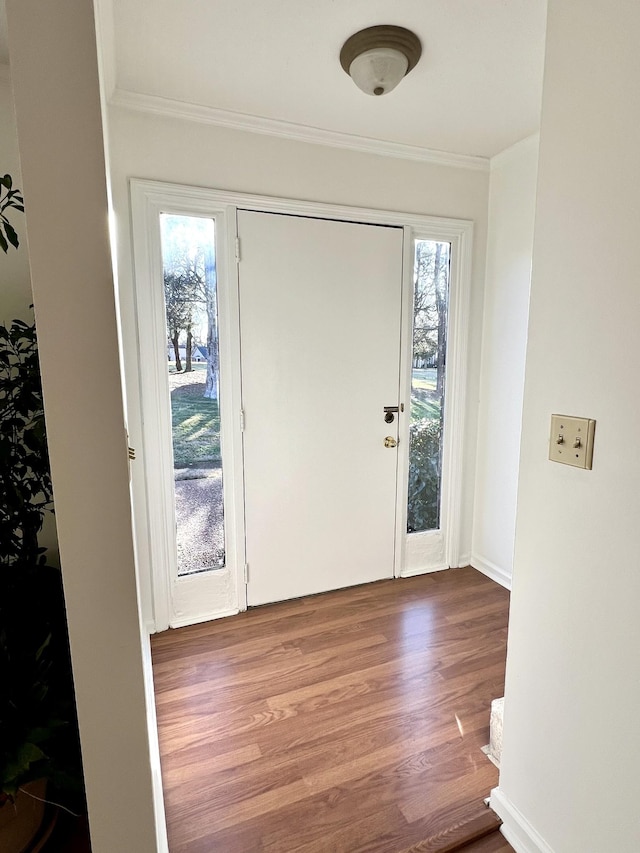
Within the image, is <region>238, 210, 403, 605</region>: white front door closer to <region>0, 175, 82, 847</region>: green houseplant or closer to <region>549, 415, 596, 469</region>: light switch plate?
<region>0, 175, 82, 847</region>: green houseplant

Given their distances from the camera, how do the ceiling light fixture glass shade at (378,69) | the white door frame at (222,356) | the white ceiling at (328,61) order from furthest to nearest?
the white door frame at (222,356)
the ceiling light fixture glass shade at (378,69)
the white ceiling at (328,61)

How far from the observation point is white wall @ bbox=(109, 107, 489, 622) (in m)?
1.98

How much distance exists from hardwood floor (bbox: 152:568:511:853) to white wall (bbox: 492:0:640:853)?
0.34m

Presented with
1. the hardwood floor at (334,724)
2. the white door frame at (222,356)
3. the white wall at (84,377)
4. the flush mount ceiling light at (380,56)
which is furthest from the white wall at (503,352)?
the white wall at (84,377)

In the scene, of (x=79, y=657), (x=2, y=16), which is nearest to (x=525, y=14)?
(x=2, y=16)

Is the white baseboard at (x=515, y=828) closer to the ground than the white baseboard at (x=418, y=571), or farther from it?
farther from it

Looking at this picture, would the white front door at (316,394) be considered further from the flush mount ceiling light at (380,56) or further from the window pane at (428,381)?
the flush mount ceiling light at (380,56)

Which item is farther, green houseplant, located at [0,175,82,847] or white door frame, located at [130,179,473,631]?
white door frame, located at [130,179,473,631]

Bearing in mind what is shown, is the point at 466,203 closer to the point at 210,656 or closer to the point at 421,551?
the point at 421,551

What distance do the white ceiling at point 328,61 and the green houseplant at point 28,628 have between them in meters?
0.75

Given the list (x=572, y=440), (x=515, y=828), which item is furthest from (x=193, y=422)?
(x=515, y=828)

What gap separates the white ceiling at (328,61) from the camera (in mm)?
1462

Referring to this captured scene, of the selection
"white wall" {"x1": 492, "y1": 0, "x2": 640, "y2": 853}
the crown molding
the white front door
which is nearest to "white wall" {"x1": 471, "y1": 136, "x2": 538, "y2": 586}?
the crown molding

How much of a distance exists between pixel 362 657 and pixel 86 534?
5.46 feet
